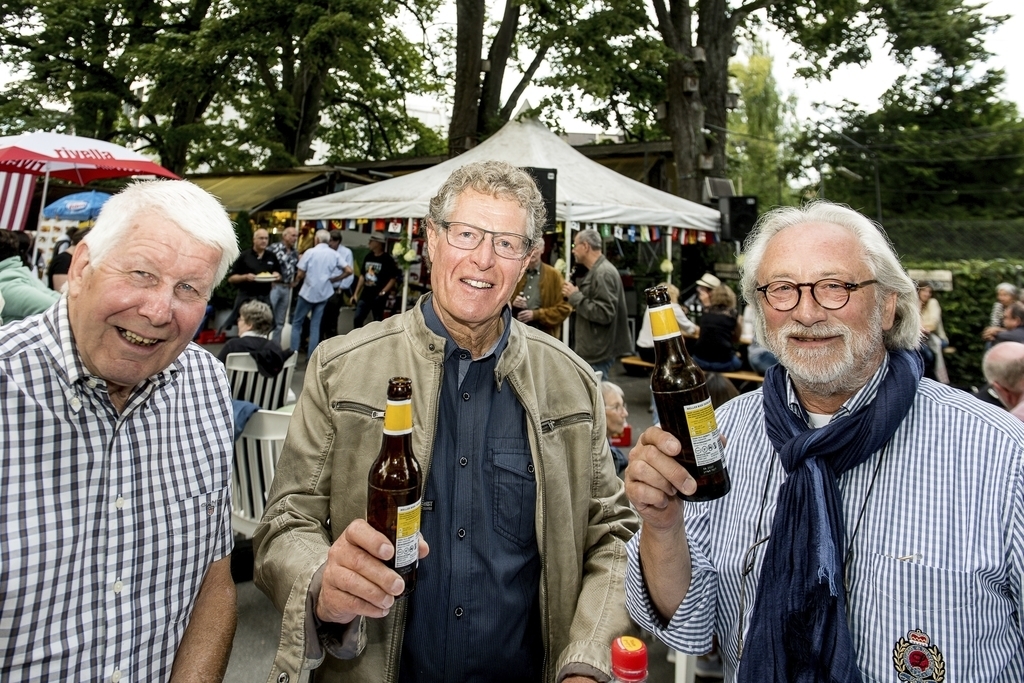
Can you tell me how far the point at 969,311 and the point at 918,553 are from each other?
44.4ft

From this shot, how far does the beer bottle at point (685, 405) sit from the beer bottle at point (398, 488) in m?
0.62

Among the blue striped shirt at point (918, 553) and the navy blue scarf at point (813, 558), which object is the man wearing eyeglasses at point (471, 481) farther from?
the navy blue scarf at point (813, 558)

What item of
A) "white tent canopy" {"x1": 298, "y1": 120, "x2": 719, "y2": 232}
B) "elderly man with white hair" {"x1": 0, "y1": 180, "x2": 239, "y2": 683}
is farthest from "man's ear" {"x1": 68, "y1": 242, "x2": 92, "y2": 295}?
"white tent canopy" {"x1": 298, "y1": 120, "x2": 719, "y2": 232}

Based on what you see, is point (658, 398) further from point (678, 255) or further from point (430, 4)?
point (430, 4)

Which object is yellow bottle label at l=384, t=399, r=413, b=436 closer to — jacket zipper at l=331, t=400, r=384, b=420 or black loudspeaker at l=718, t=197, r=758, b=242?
jacket zipper at l=331, t=400, r=384, b=420

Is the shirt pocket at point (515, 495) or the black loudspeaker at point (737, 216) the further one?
the black loudspeaker at point (737, 216)

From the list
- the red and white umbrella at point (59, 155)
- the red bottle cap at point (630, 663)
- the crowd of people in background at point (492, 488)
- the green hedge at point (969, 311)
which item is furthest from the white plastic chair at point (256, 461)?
the green hedge at point (969, 311)

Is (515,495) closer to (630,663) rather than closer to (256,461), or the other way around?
(630,663)

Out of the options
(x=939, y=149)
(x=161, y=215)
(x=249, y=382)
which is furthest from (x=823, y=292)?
(x=939, y=149)

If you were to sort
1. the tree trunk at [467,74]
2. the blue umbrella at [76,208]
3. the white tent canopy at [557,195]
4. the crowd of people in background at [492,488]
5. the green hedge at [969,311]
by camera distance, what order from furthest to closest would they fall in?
the tree trunk at [467,74] → the green hedge at [969,311] → the blue umbrella at [76,208] → the white tent canopy at [557,195] → the crowd of people in background at [492,488]

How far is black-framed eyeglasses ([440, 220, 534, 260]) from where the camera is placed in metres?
1.97

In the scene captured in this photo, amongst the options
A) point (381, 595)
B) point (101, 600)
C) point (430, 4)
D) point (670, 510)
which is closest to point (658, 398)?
point (670, 510)

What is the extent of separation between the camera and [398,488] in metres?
1.56

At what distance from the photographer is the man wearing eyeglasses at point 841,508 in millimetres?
1632
